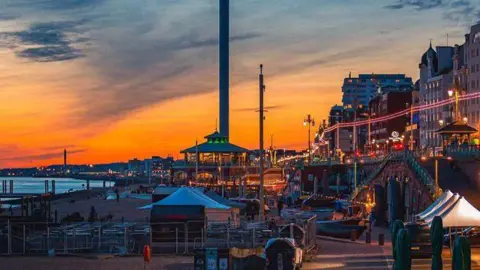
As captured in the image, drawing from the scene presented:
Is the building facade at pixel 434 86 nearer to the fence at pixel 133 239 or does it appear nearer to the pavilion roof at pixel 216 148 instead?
the pavilion roof at pixel 216 148

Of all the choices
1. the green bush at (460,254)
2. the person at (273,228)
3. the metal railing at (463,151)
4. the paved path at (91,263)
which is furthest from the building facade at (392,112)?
the green bush at (460,254)

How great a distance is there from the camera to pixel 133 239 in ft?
141

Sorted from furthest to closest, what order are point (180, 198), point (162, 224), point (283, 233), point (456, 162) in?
1. point (456, 162)
2. point (180, 198)
3. point (162, 224)
4. point (283, 233)

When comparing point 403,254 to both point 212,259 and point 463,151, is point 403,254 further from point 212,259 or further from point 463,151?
point 463,151

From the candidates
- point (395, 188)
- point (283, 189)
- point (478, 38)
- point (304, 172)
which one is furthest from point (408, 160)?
point (283, 189)

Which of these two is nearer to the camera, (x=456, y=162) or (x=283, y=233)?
(x=283, y=233)

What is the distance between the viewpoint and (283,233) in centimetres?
4034

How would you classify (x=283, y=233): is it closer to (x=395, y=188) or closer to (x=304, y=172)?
(x=395, y=188)

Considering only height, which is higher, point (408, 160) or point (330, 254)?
point (408, 160)

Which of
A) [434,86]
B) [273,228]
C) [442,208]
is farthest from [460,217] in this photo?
[434,86]

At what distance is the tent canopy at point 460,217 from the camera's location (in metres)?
37.8

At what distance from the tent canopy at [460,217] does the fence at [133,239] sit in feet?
29.2

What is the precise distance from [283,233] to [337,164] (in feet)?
269

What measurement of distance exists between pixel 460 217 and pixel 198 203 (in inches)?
560
